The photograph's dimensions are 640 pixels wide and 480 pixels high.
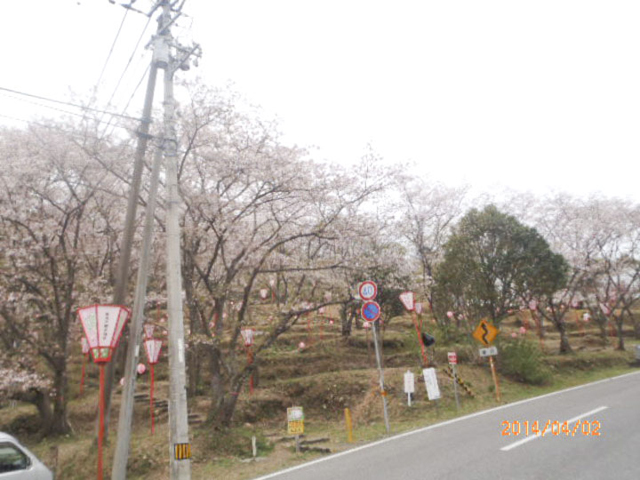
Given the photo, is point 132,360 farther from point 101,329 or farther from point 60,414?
point 60,414

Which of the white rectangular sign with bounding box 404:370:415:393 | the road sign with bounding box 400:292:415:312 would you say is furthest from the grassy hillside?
the road sign with bounding box 400:292:415:312

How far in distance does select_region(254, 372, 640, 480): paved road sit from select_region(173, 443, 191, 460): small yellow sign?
1.87m

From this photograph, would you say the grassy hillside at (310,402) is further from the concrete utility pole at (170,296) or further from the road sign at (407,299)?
the road sign at (407,299)

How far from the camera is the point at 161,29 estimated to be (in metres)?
9.35

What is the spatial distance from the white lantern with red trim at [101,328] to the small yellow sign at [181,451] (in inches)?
89.9

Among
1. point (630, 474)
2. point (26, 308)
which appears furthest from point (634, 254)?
point (26, 308)

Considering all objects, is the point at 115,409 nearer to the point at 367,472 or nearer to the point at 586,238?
the point at 367,472

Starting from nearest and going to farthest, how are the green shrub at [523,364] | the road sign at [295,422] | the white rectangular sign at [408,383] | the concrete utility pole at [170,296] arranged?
the concrete utility pole at [170,296] < the road sign at [295,422] < the white rectangular sign at [408,383] < the green shrub at [523,364]

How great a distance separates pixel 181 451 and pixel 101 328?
9.26ft

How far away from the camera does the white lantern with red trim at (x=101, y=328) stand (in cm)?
796

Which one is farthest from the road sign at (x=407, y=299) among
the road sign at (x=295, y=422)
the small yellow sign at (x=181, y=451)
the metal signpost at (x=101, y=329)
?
the small yellow sign at (x=181, y=451)

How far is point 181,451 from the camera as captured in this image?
6.86 meters
